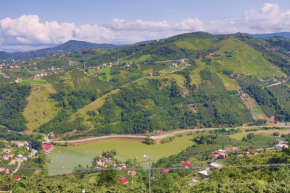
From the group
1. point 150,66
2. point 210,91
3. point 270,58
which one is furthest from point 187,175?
point 270,58

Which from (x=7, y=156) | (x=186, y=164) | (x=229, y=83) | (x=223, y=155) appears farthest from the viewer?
(x=229, y=83)

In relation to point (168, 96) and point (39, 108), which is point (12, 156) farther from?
point (168, 96)

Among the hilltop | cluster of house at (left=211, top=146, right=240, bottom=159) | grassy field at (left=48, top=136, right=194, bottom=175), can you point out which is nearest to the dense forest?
the hilltop

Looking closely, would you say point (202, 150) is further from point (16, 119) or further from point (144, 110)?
point (16, 119)

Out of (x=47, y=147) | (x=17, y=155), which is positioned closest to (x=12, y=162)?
(x=17, y=155)

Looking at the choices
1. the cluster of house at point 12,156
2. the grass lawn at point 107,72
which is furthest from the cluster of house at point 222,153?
the grass lawn at point 107,72

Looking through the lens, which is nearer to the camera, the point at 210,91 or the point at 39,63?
the point at 210,91

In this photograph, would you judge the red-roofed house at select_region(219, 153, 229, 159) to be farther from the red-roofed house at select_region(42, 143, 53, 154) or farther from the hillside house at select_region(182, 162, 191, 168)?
the red-roofed house at select_region(42, 143, 53, 154)
